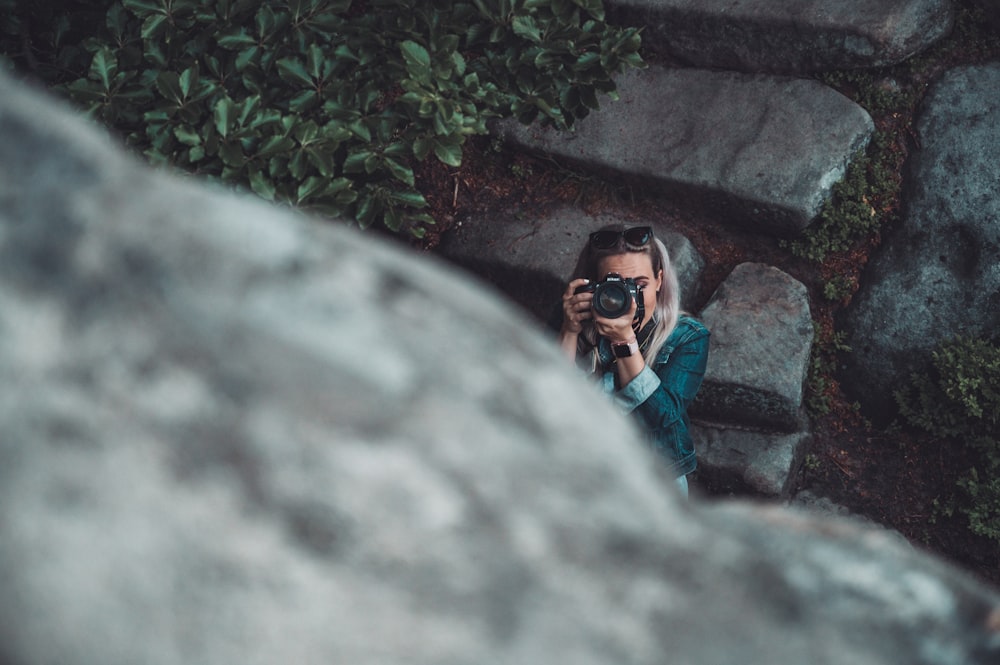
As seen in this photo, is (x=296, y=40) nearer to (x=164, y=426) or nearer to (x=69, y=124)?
(x=69, y=124)

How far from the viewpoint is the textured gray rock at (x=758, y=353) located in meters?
3.42

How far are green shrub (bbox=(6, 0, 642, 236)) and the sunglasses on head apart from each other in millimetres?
427

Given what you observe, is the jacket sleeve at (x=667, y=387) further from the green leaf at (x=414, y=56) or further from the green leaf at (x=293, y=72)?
the green leaf at (x=293, y=72)

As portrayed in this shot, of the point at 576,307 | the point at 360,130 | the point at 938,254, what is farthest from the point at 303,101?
the point at 938,254

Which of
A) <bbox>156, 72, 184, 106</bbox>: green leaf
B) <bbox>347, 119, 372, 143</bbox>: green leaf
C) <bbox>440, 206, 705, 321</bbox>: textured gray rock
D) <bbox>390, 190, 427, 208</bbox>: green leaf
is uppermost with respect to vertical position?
<bbox>347, 119, 372, 143</bbox>: green leaf

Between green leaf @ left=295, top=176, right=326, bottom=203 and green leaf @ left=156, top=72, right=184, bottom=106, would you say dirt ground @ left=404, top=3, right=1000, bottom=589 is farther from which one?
Result: green leaf @ left=156, top=72, right=184, bottom=106

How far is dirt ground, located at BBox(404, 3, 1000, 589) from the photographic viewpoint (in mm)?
3363

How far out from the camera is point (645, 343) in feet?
8.87

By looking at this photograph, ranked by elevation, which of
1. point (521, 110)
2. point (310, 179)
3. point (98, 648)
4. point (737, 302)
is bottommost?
point (737, 302)

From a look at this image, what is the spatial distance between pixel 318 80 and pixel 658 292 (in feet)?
A: 4.23

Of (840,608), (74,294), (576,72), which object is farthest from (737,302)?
(74,294)

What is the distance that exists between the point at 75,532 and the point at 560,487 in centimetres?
35

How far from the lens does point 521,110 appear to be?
2740 millimetres

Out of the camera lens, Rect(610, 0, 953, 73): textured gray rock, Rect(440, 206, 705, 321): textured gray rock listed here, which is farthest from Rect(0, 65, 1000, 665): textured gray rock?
Rect(610, 0, 953, 73): textured gray rock
